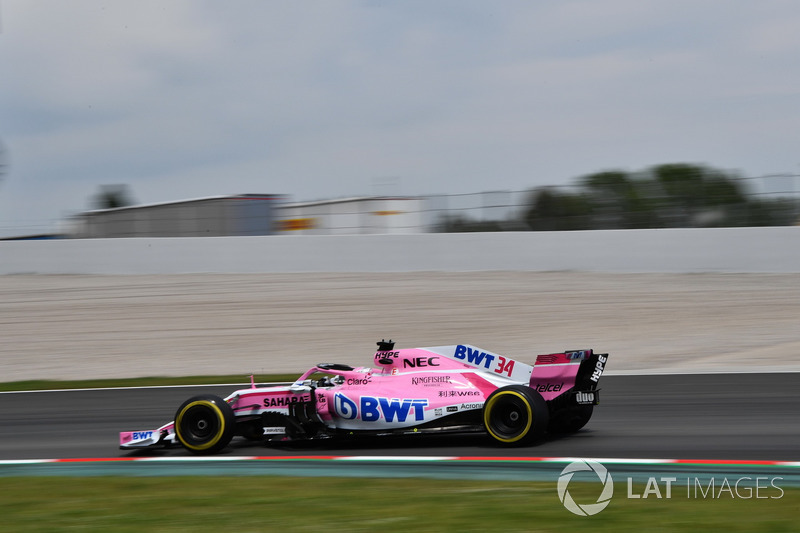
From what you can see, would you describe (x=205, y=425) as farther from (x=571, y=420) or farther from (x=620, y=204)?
(x=620, y=204)

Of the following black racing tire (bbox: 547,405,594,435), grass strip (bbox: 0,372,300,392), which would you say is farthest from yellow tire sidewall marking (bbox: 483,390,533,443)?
grass strip (bbox: 0,372,300,392)

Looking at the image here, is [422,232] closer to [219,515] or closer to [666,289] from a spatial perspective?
[666,289]

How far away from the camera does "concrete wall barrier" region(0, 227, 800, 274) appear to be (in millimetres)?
22844

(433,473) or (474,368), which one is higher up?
(474,368)

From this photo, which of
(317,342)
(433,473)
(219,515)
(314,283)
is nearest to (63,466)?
(219,515)

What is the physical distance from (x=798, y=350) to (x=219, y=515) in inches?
515

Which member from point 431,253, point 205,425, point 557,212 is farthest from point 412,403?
point 557,212

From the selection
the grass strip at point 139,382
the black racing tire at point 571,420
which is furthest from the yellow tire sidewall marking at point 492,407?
the grass strip at point 139,382

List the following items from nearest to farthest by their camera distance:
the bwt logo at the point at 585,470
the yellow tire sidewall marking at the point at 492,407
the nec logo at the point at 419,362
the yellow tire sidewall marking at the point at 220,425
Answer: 1. the bwt logo at the point at 585,470
2. the yellow tire sidewall marking at the point at 492,407
3. the yellow tire sidewall marking at the point at 220,425
4. the nec logo at the point at 419,362

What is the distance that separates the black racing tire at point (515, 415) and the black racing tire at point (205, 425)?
253cm

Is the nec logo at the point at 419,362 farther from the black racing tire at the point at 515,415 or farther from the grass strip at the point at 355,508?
the grass strip at the point at 355,508

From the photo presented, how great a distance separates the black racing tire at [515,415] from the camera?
7.79m

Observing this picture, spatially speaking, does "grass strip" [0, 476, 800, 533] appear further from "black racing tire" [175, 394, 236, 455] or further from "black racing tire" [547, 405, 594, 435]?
"black racing tire" [547, 405, 594, 435]

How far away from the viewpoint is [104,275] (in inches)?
1045
